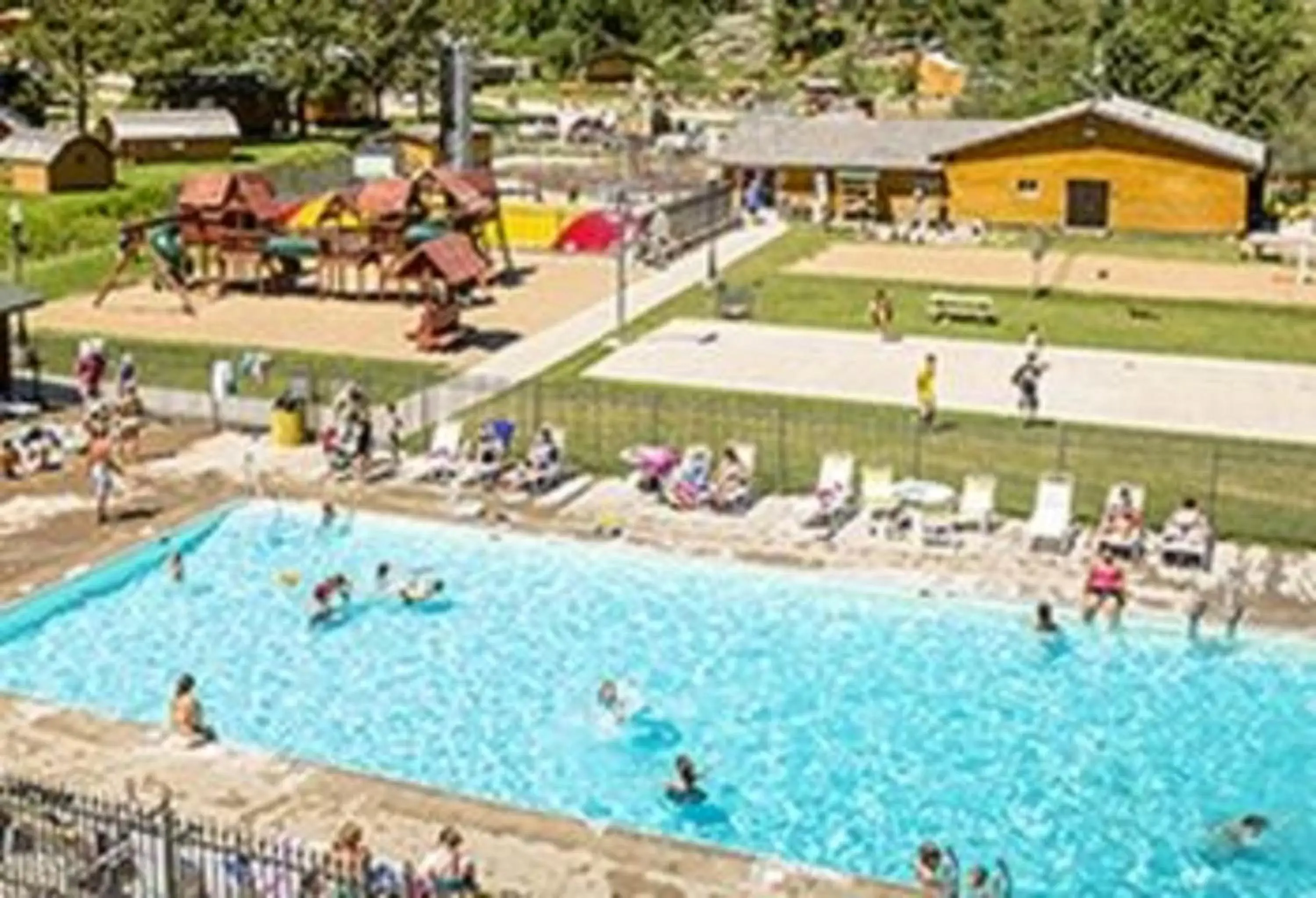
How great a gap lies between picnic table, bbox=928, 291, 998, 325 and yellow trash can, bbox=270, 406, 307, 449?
18.2m

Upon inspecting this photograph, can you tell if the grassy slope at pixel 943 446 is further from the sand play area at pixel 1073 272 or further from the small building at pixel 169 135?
the small building at pixel 169 135

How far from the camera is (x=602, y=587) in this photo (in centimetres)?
2844

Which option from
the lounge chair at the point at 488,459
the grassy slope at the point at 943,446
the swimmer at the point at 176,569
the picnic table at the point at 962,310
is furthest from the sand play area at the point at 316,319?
the swimmer at the point at 176,569

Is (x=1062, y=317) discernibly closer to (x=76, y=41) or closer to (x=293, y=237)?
(x=293, y=237)

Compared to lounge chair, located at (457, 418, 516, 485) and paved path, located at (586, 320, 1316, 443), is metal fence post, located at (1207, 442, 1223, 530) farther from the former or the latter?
lounge chair, located at (457, 418, 516, 485)

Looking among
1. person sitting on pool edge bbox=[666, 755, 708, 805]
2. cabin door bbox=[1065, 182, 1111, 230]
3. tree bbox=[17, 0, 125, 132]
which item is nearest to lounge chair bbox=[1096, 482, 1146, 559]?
person sitting on pool edge bbox=[666, 755, 708, 805]

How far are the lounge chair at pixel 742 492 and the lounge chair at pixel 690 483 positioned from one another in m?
0.30

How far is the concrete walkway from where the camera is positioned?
3706cm

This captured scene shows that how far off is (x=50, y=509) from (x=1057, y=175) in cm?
4012

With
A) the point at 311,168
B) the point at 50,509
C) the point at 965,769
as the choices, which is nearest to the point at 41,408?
the point at 50,509

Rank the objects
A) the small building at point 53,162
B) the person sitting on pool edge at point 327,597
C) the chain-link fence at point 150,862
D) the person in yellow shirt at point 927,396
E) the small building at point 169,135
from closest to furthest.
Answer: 1. the chain-link fence at point 150,862
2. the person sitting on pool edge at point 327,597
3. the person in yellow shirt at point 927,396
4. the small building at point 53,162
5. the small building at point 169,135

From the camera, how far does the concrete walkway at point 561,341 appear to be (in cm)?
3706

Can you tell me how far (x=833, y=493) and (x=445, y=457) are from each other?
7.06 metres

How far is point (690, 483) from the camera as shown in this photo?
1219 inches
